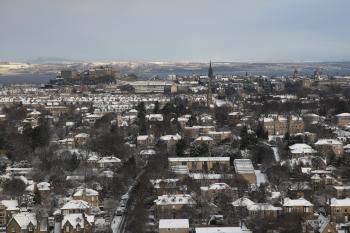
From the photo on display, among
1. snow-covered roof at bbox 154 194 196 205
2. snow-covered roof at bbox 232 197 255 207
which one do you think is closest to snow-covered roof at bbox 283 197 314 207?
snow-covered roof at bbox 232 197 255 207

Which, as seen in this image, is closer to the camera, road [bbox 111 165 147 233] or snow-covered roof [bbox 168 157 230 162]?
road [bbox 111 165 147 233]

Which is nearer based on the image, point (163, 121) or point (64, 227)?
point (64, 227)

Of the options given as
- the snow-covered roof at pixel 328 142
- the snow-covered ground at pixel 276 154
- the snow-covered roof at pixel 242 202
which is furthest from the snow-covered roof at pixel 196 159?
the snow-covered roof at pixel 242 202

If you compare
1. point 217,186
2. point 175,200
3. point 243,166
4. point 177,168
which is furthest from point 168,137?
point 175,200

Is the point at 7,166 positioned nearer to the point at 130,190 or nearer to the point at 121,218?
the point at 130,190

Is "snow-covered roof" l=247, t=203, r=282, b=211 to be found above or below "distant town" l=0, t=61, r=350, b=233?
above

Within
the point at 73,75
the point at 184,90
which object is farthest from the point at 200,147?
the point at 73,75

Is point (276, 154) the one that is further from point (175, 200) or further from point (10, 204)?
point (10, 204)

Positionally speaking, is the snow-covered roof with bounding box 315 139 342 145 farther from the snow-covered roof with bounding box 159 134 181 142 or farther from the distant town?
the snow-covered roof with bounding box 159 134 181 142
